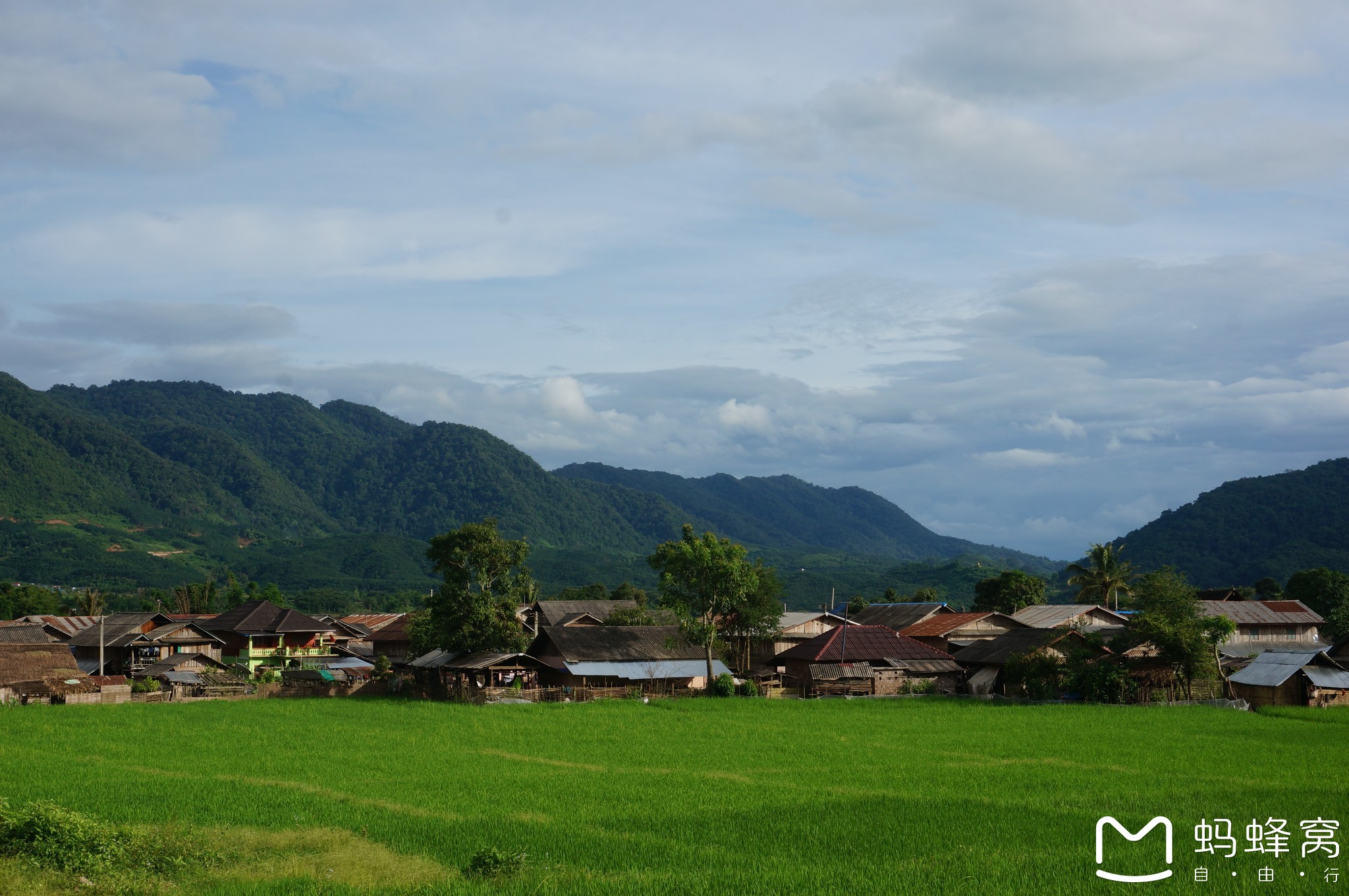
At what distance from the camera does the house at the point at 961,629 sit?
71375mm

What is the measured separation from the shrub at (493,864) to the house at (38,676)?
40235 mm

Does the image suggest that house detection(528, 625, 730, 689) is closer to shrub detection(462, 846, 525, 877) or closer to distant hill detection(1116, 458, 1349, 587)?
shrub detection(462, 846, 525, 877)

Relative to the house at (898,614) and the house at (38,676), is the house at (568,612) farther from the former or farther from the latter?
the house at (38,676)

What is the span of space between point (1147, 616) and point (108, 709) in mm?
47668

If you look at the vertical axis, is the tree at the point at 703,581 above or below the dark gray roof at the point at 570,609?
above

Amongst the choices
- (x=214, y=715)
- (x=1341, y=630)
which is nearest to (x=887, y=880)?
(x=214, y=715)

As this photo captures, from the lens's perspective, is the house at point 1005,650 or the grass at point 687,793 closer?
the grass at point 687,793

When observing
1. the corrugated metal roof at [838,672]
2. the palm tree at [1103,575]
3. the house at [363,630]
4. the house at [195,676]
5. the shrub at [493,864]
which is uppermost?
the palm tree at [1103,575]

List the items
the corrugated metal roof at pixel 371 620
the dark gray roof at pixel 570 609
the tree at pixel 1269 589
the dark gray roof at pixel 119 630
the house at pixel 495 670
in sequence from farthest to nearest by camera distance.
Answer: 1. the corrugated metal roof at pixel 371 620
2. the tree at pixel 1269 589
3. the dark gray roof at pixel 570 609
4. the dark gray roof at pixel 119 630
5. the house at pixel 495 670

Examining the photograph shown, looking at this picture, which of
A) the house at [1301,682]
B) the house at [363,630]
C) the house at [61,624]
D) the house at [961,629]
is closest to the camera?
the house at [1301,682]

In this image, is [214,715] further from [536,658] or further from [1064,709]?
[1064,709]

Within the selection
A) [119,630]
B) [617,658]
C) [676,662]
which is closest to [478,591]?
[617,658]

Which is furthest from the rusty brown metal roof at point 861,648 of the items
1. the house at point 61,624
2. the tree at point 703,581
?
the house at point 61,624

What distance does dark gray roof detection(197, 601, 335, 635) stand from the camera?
77688 mm
